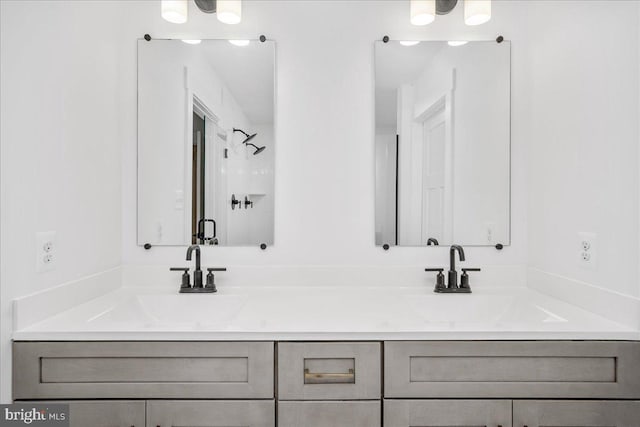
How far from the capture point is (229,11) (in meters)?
1.53

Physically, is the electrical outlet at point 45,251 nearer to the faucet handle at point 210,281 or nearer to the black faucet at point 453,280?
the faucet handle at point 210,281

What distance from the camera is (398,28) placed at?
1.65 metres

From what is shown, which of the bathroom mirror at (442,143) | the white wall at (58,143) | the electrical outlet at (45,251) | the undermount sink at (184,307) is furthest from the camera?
the bathroom mirror at (442,143)

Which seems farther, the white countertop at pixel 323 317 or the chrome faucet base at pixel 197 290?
the chrome faucet base at pixel 197 290

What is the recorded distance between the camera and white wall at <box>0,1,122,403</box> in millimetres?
1050

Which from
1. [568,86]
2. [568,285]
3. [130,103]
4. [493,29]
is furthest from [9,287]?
[493,29]

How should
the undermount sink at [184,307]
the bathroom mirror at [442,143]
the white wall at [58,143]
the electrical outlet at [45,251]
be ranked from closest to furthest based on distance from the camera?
the white wall at [58,143] → the electrical outlet at [45,251] → the undermount sink at [184,307] → the bathroom mirror at [442,143]

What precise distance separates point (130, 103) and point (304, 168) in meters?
0.80

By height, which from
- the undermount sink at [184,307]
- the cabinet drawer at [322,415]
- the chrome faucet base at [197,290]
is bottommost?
the cabinet drawer at [322,415]

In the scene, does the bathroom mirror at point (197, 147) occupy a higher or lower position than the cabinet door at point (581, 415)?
higher

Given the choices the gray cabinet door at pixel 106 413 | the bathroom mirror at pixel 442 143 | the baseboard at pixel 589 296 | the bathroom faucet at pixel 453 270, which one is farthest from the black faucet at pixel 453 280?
the gray cabinet door at pixel 106 413

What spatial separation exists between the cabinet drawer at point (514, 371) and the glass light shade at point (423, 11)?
4.09 ft

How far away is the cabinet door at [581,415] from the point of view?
107 cm

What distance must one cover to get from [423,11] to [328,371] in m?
1.40
